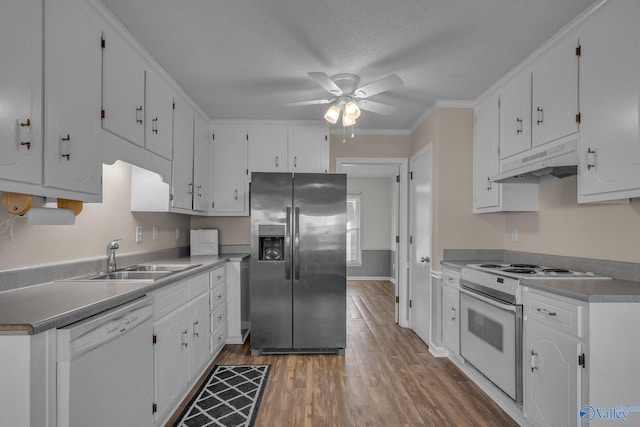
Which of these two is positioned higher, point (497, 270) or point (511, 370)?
point (497, 270)

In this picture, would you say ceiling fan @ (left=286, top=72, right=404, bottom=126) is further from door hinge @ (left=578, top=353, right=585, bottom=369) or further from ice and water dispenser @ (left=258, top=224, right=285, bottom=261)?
door hinge @ (left=578, top=353, right=585, bottom=369)

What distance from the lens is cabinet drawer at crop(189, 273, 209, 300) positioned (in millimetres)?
2486

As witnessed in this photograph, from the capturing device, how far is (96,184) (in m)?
1.76

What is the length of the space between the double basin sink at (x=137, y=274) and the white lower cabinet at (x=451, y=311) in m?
2.20

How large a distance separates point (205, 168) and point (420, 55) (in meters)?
2.45

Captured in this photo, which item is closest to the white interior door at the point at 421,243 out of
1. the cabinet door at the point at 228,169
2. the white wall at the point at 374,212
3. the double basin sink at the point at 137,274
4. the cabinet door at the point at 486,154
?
the cabinet door at the point at 486,154

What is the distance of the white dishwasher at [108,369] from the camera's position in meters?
1.19

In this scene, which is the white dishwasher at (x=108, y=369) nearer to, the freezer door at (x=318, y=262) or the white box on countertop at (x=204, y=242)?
the freezer door at (x=318, y=262)

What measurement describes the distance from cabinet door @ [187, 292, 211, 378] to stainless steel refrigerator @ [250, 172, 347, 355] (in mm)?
521

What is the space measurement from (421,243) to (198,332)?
94.6 inches

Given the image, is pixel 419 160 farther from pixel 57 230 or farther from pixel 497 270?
pixel 57 230

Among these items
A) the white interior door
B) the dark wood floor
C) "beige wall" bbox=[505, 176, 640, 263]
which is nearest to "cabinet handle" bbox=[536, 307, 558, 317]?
"beige wall" bbox=[505, 176, 640, 263]

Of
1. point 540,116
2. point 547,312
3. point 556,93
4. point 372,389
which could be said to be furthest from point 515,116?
point 372,389

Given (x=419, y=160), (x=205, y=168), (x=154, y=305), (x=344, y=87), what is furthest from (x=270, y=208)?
(x=419, y=160)
